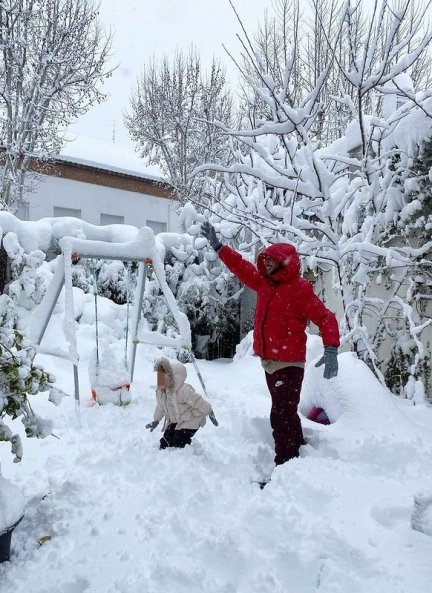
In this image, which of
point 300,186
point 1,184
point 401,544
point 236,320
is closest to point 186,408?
point 401,544

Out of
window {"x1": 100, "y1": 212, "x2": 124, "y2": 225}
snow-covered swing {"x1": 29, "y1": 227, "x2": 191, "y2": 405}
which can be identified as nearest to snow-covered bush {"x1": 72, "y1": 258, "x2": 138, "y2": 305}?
snow-covered swing {"x1": 29, "y1": 227, "x2": 191, "y2": 405}

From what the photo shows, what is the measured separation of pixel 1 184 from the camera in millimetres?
12742

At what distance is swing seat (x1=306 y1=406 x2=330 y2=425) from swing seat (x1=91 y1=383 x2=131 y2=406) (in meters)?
1.92

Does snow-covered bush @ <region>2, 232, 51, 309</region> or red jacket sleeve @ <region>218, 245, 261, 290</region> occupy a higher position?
red jacket sleeve @ <region>218, 245, 261, 290</region>

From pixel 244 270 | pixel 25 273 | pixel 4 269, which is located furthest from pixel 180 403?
pixel 4 269

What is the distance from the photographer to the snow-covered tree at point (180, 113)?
16.7m

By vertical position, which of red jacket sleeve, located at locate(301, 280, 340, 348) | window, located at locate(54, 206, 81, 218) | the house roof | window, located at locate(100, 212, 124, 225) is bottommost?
red jacket sleeve, located at locate(301, 280, 340, 348)

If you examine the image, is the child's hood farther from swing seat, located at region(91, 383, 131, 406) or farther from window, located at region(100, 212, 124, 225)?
window, located at region(100, 212, 124, 225)

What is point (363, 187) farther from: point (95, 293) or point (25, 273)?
point (25, 273)

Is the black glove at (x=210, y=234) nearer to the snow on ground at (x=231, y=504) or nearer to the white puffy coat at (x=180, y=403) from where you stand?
the white puffy coat at (x=180, y=403)

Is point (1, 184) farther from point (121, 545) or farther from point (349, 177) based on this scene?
point (121, 545)

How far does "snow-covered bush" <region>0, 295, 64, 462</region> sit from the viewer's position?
2.19 meters

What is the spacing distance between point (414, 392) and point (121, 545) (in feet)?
11.6

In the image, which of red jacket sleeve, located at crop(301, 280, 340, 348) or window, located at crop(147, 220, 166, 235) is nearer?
red jacket sleeve, located at crop(301, 280, 340, 348)
